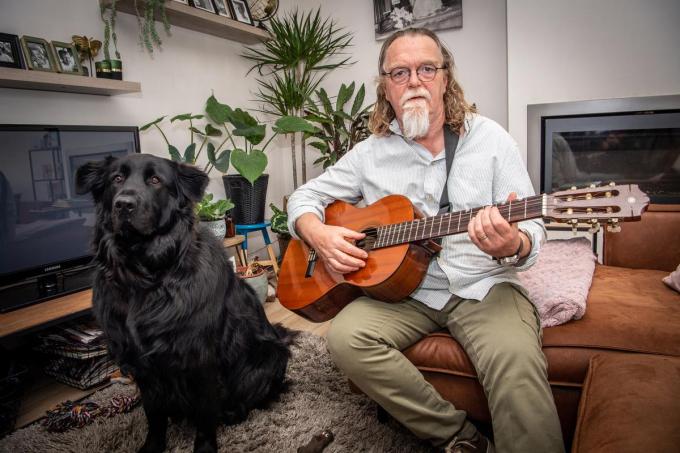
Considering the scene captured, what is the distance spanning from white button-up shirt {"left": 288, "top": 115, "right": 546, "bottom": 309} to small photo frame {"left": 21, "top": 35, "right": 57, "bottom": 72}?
4.97 feet

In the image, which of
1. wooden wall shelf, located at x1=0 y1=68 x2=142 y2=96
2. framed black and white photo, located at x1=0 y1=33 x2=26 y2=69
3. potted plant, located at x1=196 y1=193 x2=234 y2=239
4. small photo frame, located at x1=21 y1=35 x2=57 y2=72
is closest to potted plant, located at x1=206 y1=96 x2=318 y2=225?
potted plant, located at x1=196 y1=193 x2=234 y2=239

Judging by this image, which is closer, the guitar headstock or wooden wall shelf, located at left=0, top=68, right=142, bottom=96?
the guitar headstock

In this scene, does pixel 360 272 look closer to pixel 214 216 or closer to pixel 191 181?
pixel 191 181

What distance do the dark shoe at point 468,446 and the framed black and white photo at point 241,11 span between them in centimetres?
319

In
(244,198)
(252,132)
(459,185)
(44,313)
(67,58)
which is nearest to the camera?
(459,185)

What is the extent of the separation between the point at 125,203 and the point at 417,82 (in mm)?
1033

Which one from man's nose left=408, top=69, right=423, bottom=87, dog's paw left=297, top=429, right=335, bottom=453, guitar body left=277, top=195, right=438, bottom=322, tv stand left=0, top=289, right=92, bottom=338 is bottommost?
dog's paw left=297, top=429, right=335, bottom=453

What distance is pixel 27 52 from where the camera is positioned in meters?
1.94

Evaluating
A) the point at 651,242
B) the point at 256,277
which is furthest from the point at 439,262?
the point at 256,277

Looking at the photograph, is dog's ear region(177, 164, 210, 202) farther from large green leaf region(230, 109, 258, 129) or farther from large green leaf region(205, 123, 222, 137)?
large green leaf region(205, 123, 222, 137)

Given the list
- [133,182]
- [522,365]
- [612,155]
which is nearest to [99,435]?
[133,182]

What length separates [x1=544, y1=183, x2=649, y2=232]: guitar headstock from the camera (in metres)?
0.91

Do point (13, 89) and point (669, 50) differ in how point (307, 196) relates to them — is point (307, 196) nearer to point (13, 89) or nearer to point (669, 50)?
point (13, 89)

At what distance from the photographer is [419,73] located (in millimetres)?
1458
